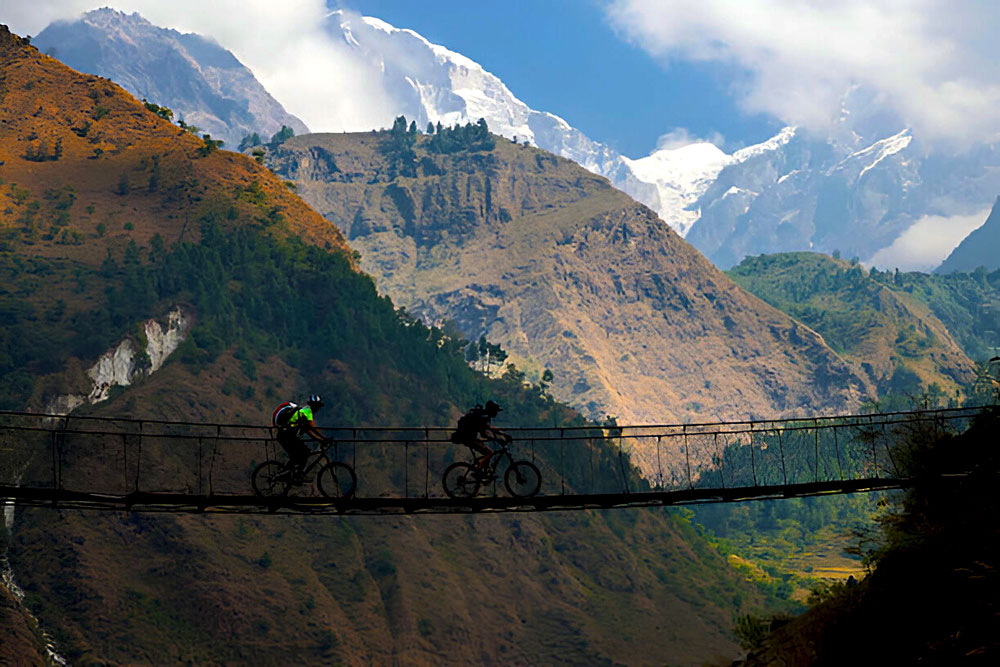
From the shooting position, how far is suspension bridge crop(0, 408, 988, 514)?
27875 millimetres

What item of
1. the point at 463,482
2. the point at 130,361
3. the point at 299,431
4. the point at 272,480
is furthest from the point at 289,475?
the point at 130,361

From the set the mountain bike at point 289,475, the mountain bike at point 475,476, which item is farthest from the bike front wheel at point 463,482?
the mountain bike at point 289,475

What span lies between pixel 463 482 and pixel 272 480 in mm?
4790

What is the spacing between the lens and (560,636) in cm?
14375

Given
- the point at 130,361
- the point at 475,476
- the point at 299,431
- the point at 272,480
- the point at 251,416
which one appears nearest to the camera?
the point at 299,431

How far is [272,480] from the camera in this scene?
29406 mm

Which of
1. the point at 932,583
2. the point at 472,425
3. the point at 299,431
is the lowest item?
the point at 932,583

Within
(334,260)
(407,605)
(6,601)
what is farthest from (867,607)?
(334,260)

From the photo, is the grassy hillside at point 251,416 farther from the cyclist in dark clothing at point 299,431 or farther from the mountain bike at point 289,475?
the cyclist in dark clothing at point 299,431

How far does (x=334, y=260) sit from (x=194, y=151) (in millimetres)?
28539

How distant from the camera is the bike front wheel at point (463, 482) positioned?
29031 mm

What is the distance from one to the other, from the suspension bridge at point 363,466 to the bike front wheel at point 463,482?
39cm

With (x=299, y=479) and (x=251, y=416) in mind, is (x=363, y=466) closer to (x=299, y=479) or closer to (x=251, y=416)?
(x=251, y=416)

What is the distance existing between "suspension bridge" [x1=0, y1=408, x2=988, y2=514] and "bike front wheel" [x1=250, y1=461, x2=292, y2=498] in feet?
1.85
